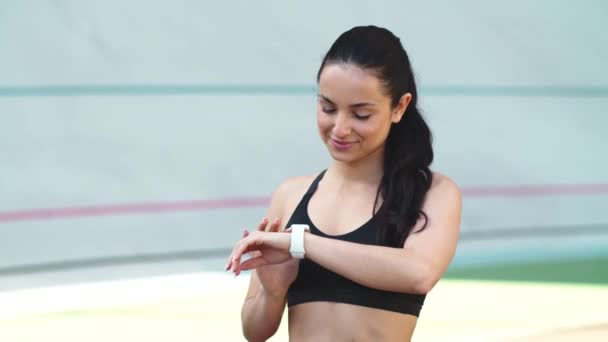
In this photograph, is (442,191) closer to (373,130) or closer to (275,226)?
(373,130)

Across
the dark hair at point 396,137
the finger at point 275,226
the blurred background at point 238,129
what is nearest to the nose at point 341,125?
the dark hair at point 396,137

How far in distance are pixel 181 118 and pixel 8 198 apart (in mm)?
935

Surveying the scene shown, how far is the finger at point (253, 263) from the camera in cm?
191

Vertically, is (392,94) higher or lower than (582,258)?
higher

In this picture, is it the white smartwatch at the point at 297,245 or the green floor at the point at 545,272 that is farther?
the green floor at the point at 545,272

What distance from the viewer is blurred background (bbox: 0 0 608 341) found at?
15.4 ft

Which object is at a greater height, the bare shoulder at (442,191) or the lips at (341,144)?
the lips at (341,144)

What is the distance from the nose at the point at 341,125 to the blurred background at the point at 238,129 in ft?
8.17

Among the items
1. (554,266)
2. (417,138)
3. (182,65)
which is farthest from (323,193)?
(182,65)

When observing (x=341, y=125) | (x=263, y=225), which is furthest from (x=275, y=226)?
(x=341, y=125)

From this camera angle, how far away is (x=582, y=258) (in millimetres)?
4902

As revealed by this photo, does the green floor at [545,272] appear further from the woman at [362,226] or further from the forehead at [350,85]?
the forehead at [350,85]

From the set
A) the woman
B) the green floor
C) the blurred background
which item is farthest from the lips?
the green floor

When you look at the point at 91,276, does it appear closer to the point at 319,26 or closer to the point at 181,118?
the point at 181,118
